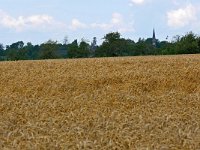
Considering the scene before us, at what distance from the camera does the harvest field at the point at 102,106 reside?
748 cm

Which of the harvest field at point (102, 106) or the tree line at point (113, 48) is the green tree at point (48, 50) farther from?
the harvest field at point (102, 106)

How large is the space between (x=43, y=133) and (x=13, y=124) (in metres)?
1.27

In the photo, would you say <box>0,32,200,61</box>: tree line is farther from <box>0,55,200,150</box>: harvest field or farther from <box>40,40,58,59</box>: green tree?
<box>0,55,200,150</box>: harvest field

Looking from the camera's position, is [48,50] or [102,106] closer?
[102,106]

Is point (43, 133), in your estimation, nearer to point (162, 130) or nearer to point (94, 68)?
point (162, 130)

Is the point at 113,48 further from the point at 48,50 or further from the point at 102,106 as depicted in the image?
the point at 102,106

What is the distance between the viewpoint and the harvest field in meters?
7.48

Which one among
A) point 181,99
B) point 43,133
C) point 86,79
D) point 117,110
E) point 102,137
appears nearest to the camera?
point 102,137

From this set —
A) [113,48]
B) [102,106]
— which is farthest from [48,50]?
[102,106]

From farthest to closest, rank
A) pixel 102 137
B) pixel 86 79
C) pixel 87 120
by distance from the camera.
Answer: pixel 86 79 → pixel 87 120 → pixel 102 137

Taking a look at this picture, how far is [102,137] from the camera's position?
7.56 metres

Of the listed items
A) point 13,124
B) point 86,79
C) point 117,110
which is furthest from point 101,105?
point 86,79

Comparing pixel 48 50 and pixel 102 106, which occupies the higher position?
pixel 48 50

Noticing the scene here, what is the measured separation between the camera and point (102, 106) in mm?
10586
